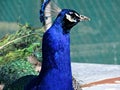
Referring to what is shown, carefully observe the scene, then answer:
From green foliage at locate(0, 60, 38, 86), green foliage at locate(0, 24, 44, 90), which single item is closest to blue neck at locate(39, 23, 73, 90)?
green foliage at locate(0, 24, 44, 90)

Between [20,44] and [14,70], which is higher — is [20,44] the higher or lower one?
the higher one

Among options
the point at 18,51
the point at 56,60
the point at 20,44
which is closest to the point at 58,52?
the point at 56,60

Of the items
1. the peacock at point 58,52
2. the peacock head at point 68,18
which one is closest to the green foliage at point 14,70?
the peacock at point 58,52

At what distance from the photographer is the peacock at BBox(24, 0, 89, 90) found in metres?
2.92

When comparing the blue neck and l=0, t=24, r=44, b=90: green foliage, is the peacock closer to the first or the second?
the blue neck

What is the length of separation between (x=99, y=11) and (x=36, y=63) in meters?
1.52

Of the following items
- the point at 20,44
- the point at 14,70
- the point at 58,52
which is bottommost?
the point at 14,70

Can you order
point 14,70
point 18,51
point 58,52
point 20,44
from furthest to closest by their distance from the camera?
point 14,70
point 20,44
point 18,51
point 58,52

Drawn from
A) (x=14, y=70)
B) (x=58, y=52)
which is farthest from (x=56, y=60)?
(x=14, y=70)

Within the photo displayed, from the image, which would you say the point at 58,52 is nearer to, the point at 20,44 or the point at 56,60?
the point at 56,60

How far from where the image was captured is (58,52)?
3.01 metres

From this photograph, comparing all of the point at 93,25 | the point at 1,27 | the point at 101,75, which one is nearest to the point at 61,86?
the point at 101,75

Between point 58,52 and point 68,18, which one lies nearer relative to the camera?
point 68,18

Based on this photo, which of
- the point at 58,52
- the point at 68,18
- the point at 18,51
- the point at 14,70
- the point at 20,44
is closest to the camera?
the point at 68,18
